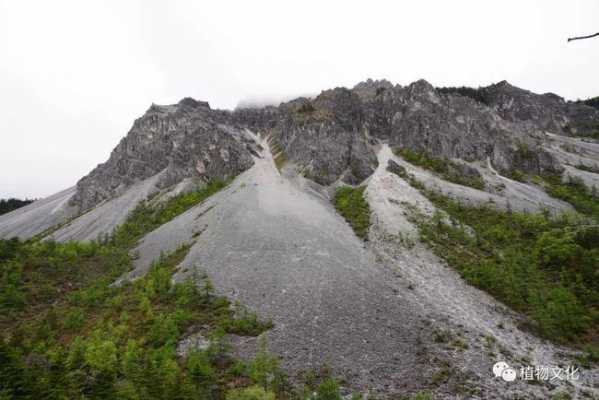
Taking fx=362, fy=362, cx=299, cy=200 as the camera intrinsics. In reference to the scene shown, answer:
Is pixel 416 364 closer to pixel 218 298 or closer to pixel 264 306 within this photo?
pixel 264 306

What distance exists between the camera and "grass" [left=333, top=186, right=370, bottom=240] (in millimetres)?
49438

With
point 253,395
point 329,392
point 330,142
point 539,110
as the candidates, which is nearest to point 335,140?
point 330,142

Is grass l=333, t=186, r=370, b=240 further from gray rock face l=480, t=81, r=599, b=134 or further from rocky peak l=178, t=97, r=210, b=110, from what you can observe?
gray rock face l=480, t=81, r=599, b=134

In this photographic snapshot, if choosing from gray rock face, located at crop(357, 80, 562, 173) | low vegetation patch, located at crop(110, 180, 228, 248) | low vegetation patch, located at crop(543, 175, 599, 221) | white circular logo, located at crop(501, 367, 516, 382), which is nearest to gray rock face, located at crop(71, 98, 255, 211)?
low vegetation patch, located at crop(110, 180, 228, 248)

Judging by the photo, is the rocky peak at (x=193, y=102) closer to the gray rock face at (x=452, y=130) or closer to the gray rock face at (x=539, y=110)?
the gray rock face at (x=452, y=130)

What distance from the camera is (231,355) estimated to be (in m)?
22.5

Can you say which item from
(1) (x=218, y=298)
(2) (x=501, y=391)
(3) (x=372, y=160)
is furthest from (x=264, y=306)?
(3) (x=372, y=160)

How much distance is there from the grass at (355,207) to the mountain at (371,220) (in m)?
0.38

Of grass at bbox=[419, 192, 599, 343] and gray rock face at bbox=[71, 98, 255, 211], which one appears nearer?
grass at bbox=[419, 192, 599, 343]

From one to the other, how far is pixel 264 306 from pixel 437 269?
1896 cm

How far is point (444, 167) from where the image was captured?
74.9 m

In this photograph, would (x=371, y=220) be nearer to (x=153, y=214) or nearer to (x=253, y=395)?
(x=253, y=395)

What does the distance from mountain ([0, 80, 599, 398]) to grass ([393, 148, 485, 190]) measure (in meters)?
0.53

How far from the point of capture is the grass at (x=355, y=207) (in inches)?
1946
